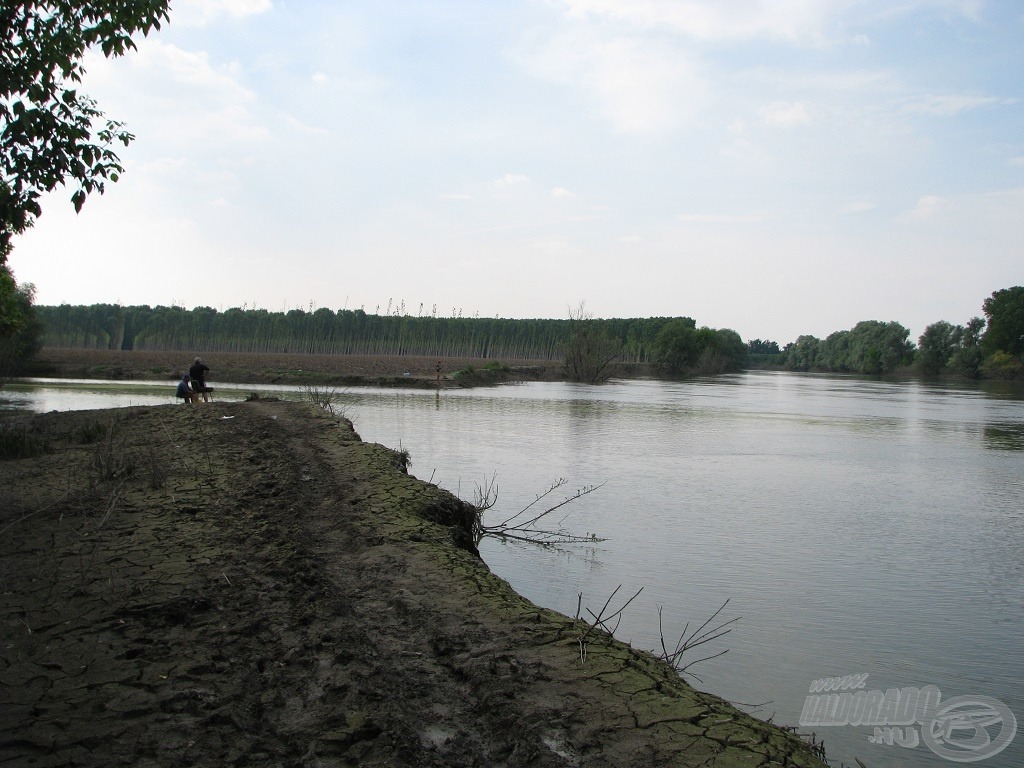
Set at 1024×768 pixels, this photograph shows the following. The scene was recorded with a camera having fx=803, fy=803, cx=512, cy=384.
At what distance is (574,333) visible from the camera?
68750mm

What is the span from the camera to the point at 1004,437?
2461 centimetres

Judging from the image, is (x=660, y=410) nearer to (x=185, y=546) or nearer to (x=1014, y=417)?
(x=1014, y=417)

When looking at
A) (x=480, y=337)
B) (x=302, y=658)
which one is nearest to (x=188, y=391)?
(x=302, y=658)

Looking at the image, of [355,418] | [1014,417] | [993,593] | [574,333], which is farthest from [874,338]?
[993,593]

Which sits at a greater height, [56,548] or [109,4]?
[109,4]

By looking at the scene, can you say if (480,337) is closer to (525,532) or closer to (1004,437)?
(1004,437)

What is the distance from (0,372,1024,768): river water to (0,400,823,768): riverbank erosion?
1565 millimetres

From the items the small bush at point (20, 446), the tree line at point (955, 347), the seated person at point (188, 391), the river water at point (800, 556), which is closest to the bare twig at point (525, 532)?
the river water at point (800, 556)

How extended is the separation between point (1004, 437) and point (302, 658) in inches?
1024

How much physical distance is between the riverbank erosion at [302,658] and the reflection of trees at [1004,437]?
20.3 metres

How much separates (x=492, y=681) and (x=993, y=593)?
6.59m

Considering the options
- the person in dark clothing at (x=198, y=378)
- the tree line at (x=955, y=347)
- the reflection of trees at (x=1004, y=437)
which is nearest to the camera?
the person in dark clothing at (x=198, y=378)

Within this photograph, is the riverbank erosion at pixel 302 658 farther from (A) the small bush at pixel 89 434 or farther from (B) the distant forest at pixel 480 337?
(B) the distant forest at pixel 480 337

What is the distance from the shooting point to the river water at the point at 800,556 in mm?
5723
